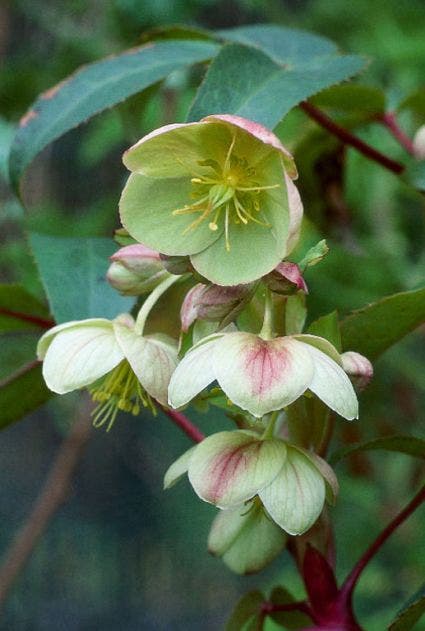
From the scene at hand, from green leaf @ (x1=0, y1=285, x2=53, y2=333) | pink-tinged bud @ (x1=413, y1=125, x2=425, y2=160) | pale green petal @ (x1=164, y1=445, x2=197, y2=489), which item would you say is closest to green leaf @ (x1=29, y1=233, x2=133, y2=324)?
green leaf @ (x1=0, y1=285, x2=53, y2=333)

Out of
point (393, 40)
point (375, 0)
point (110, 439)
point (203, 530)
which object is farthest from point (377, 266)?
point (110, 439)

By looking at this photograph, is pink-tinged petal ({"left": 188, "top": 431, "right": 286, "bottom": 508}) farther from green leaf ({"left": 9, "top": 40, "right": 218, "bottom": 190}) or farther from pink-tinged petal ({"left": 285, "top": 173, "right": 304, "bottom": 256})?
green leaf ({"left": 9, "top": 40, "right": 218, "bottom": 190})

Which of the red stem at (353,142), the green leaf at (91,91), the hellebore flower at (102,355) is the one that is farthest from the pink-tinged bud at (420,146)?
the hellebore flower at (102,355)

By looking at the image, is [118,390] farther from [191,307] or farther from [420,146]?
[420,146]

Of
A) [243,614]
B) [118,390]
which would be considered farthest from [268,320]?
[243,614]

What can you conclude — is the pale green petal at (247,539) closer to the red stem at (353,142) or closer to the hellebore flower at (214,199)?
the hellebore flower at (214,199)

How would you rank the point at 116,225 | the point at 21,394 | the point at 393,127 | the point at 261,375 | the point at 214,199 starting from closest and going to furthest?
the point at 261,375 → the point at 214,199 → the point at 21,394 → the point at 393,127 → the point at 116,225
